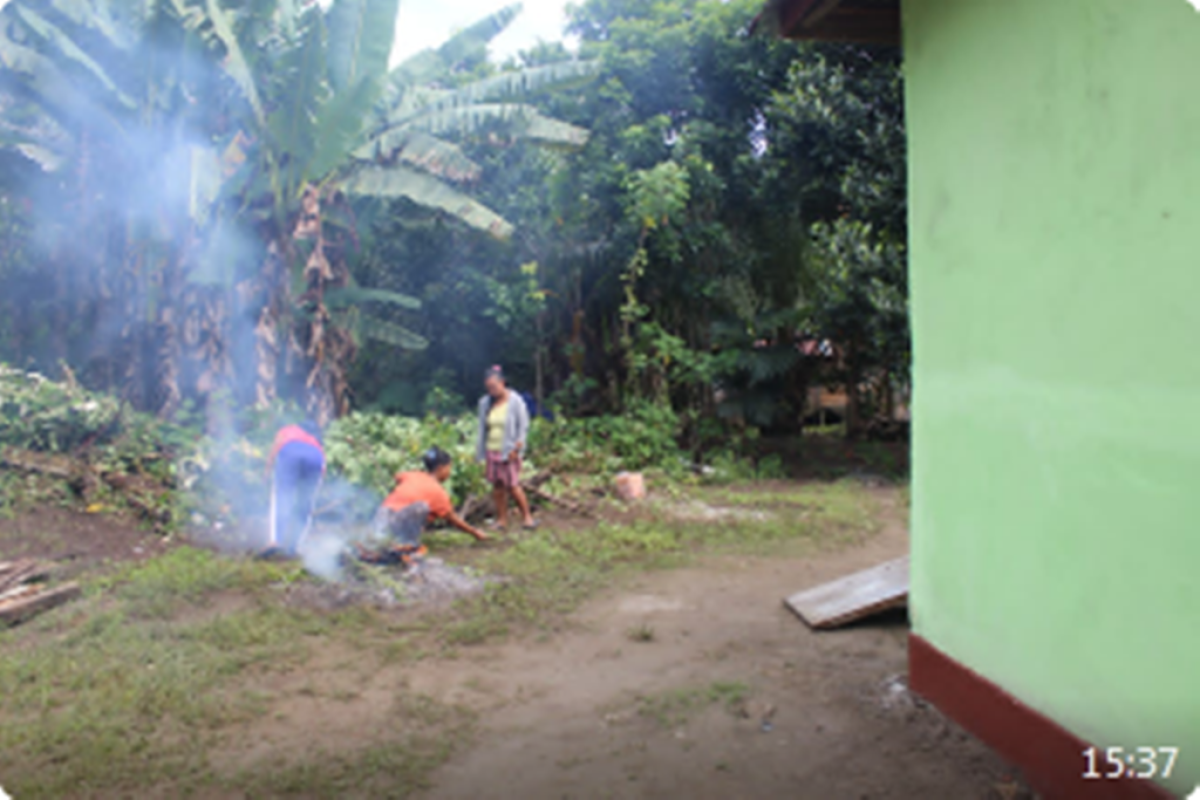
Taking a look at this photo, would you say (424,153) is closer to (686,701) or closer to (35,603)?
(35,603)

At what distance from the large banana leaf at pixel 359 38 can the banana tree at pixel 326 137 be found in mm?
11

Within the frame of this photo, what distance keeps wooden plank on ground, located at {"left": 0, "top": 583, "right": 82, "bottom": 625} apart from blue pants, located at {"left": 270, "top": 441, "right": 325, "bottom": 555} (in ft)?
4.85

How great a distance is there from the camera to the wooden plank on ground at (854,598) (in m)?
5.04

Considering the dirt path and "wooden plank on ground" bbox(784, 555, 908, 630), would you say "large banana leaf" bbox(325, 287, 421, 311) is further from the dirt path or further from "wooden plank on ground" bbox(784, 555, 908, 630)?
"wooden plank on ground" bbox(784, 555, 908, 630)

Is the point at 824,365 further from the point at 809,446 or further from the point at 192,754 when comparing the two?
the point at 192,754

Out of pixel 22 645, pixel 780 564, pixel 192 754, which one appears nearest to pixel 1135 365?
pixel 192 754

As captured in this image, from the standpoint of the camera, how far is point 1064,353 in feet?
9.37

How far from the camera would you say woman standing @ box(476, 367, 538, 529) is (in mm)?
7957

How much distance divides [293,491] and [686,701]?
4.27 metres

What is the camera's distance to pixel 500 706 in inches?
161

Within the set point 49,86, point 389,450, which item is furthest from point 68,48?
point 389,450

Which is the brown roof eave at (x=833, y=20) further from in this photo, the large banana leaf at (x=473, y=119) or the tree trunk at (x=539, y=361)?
the tree trunk at (x=539, y=361)

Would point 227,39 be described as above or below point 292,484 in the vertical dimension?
above
